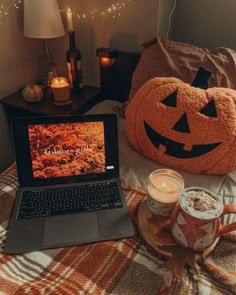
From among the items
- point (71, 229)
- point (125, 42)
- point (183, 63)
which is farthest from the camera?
point (125, 42)

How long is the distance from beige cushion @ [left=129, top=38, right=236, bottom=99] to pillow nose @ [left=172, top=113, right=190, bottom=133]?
25 cm

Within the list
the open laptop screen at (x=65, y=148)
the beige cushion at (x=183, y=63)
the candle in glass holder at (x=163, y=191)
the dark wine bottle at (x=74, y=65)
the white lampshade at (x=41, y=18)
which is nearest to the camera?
the candle in glass holder at (x=163, y=191)

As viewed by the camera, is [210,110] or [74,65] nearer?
[210,110]

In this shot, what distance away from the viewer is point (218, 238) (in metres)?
0.60

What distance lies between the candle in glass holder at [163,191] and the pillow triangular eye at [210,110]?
0.22 meters

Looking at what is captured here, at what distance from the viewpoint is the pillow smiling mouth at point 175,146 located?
769 millimetres

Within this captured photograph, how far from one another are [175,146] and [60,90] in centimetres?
70

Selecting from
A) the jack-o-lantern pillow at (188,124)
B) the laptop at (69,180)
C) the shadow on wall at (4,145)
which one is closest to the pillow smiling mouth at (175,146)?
the jack-o-lantern pillow at (188,124)

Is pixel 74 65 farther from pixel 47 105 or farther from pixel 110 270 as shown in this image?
pixel 110 270

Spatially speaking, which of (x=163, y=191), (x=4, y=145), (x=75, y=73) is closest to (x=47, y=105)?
(x=75, y=73)

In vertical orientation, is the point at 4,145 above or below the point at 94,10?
below

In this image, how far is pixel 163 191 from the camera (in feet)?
1.95

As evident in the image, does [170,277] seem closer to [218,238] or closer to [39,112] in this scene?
[218,238]

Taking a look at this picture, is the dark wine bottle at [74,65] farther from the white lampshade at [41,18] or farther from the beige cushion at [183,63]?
the beige cushion at [183,63]
